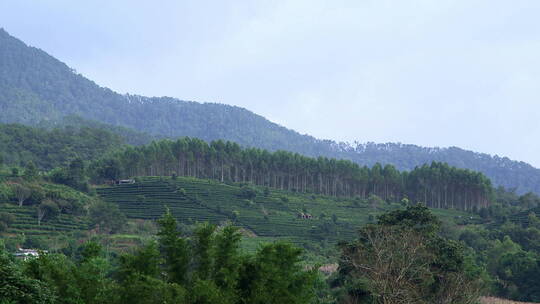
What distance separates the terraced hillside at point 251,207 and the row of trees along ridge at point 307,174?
6.33 metres

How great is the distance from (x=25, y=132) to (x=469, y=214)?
7813 cm

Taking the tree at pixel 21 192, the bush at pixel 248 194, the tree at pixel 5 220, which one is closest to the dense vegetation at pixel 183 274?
the tree at pixel 5 220

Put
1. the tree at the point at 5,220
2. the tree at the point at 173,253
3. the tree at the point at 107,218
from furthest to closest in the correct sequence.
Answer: the tree at the point at 107,218 → the tree at the point at 5,220 → the tree at the point at 173,253

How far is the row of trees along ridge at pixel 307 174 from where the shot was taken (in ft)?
314

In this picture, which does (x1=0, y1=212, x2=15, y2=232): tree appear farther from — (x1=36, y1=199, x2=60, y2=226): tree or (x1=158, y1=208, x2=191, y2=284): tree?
(x1=158, y1=208, x2=191, y2=284): tree

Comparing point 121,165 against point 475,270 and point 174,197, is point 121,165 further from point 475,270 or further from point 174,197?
point 475,270

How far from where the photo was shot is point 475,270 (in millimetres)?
43156

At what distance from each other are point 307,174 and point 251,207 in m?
19.7

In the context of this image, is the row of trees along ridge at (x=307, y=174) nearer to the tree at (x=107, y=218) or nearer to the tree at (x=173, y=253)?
the tree at (x=107, y=218)

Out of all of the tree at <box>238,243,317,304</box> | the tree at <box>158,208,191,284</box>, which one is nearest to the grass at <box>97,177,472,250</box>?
the tree at <box>238,243,317,304</box>

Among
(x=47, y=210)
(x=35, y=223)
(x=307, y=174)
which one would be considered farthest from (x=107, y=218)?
(x=307, y=174)

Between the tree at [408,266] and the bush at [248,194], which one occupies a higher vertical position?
the bush at [248,194]

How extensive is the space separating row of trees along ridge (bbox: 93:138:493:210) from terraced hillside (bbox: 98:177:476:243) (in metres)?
6.33

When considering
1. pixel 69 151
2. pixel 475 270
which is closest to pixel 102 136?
pixel 69 151
